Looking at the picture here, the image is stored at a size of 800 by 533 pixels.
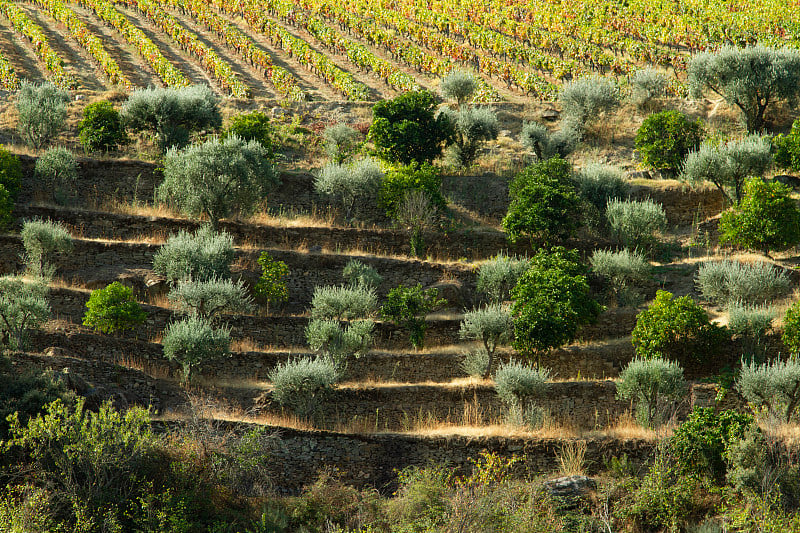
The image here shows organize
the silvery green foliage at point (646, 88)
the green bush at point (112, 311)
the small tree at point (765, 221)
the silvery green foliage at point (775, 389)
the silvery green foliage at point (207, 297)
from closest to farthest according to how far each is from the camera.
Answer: the silvery green foliage at point (775, 389) → the green bush at point (112, 311) → the silvery green foliage at point (207, 297) → the small tree at point (765, 221) → the silvery green foliage at point (646, 88)

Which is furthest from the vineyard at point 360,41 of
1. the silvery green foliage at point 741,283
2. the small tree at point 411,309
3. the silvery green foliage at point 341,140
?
the small tree at point 411,309

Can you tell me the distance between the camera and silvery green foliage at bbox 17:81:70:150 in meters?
37.1

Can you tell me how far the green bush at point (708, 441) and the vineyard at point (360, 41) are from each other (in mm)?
29342

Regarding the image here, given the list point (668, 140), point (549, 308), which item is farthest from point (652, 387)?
point (668, 140)

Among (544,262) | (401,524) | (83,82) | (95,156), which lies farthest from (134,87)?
(401,524)

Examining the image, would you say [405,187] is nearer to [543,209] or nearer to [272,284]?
[543,209]

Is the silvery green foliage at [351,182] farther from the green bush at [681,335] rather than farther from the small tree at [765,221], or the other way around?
the small tree at [765,221]

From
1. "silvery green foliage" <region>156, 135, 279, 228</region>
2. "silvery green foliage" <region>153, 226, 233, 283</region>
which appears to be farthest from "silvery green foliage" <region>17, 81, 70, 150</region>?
"silvery green foliage" <region>153, 226, 233, 283</region>

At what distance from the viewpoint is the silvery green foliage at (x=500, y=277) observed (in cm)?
2889

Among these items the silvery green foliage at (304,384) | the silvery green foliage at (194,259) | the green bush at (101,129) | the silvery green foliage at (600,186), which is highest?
the green bush at (101,129)

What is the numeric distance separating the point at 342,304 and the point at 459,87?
20.7m

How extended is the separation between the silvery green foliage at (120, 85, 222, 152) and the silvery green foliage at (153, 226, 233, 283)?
33.1 ft

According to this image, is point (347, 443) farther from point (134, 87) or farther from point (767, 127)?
point (134, 87)

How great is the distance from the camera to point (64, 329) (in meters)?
25.1
